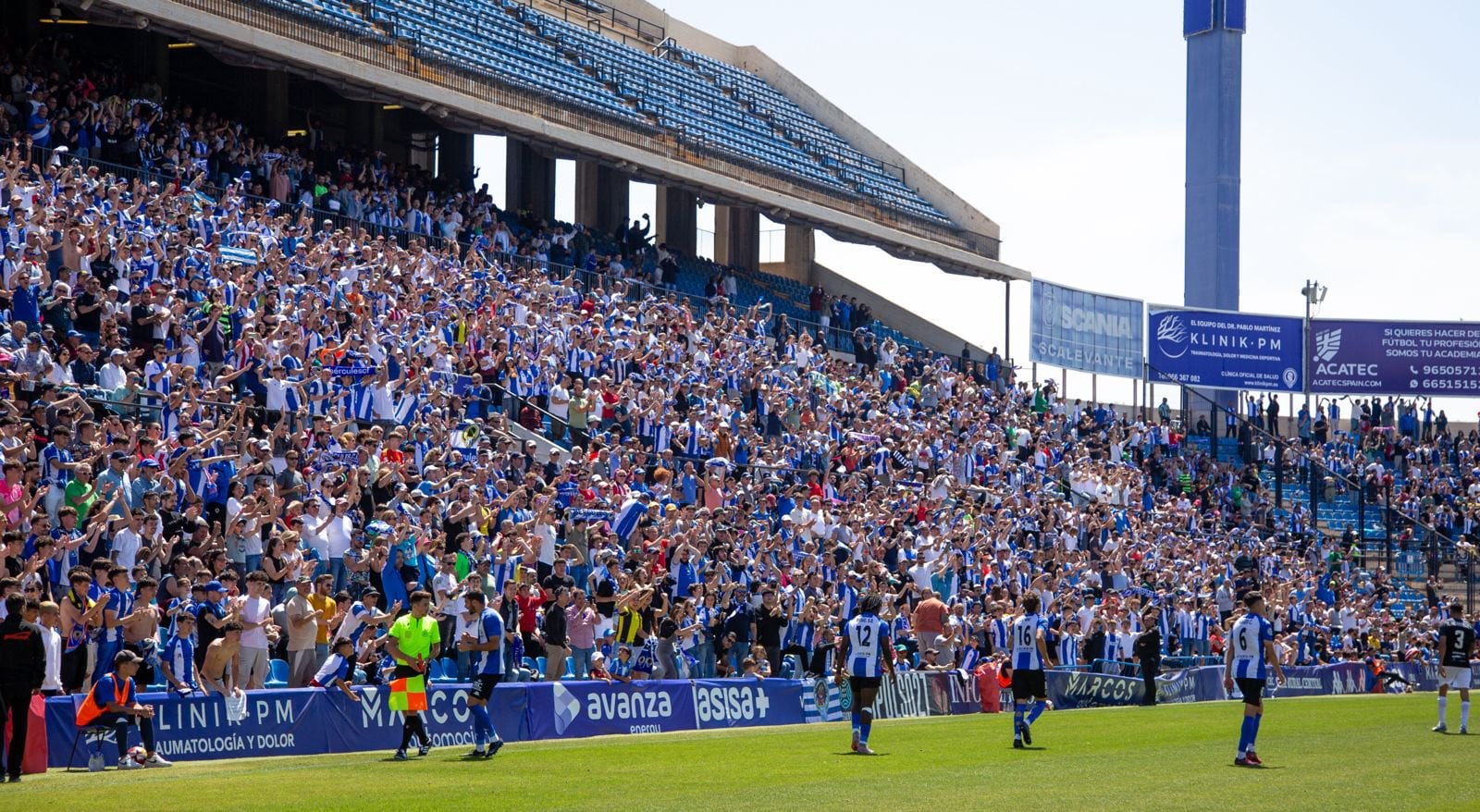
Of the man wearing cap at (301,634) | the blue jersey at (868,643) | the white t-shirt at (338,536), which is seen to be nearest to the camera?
the blue jersey at (868,643)

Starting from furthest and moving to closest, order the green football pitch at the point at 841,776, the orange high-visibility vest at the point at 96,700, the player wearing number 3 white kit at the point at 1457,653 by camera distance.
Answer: the player wearing number 3 white kit at the point at 1457,653
the orange high-visibility vest at the point at 96,700
the green football pitch at the point at 841,776

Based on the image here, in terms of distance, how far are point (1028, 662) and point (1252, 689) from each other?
11.6ft

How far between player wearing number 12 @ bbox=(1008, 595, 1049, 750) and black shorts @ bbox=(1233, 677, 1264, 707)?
9.73 feet

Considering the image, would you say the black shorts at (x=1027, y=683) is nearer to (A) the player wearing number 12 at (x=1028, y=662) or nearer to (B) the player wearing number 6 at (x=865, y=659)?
(A) the player wearing number 12 at (x=1028, y=662)

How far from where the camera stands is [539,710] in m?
22.5

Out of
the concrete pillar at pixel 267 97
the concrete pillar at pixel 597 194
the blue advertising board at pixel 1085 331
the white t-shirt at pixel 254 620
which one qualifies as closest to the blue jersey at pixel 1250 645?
the white t-shirt at pixel 254 620

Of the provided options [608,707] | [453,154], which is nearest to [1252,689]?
[608,707]

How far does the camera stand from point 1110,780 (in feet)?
55.4

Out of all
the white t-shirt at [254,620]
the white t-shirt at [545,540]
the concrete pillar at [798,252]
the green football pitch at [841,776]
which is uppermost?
the concrete pillar at [798,252]

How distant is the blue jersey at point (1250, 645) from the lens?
62.7ft

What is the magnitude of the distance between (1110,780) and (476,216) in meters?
24.8

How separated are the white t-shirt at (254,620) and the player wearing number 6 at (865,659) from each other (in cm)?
663

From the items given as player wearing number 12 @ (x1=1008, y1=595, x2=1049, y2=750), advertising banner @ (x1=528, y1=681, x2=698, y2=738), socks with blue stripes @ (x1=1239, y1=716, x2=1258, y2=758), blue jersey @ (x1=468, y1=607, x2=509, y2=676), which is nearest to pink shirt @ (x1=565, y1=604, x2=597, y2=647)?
advertising banner @ (x1=528, y1=681, x2=698, y2=738)

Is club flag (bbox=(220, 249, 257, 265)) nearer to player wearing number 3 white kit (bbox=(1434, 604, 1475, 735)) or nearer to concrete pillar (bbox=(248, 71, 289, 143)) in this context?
concrete pillar (bbox=(248, 71, 289, 143))
